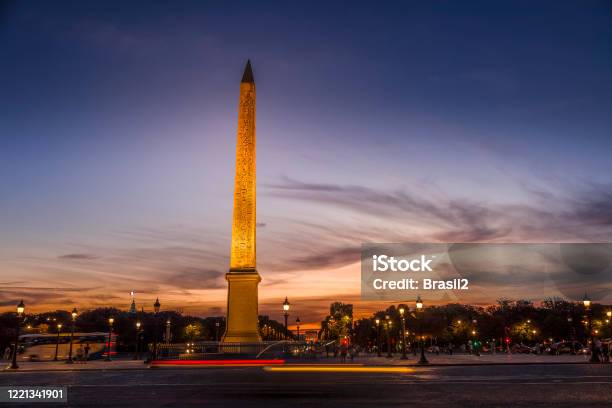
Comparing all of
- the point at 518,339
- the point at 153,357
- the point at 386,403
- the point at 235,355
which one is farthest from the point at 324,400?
the point at 518,339

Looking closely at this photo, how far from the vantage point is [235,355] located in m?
34.0

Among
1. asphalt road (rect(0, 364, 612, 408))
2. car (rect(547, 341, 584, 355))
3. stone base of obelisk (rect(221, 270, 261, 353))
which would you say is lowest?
car (rect(547, 341, 584, 355))

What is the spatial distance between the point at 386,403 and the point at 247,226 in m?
25.1

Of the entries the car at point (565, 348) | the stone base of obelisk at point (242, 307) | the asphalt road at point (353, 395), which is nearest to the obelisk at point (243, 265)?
the stone base of obelisk at point (242, 307)

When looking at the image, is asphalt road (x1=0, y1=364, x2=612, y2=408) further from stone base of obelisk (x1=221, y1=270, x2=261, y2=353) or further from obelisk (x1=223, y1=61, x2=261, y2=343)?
obelisk (x1=223, y1=61, x2=261, y2=343)

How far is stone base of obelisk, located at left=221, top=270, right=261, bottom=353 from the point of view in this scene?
3512cm

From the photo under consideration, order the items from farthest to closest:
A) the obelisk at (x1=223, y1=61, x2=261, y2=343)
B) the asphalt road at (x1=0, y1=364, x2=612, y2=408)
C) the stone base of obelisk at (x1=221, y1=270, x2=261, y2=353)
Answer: the obelisk at (x1=223, y1=61, x2=261, y2=343) < the stone base of obelisk at (x1=221, y1=270, x2=261, y2=353) < the asphalt road at (x1=0, y1=364, x2=612, y2=408)

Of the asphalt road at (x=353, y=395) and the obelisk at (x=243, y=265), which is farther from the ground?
the obelisk at (x=243, y=265)

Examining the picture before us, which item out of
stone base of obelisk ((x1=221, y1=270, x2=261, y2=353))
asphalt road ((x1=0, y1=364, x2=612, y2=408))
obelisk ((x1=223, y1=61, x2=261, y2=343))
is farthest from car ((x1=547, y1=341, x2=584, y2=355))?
asphalt road ((x1=0, y1=364, x2=612, y2=408))

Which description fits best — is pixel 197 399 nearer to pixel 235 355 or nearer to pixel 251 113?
pixel 235 355

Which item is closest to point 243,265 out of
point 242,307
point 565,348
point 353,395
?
point 242,307

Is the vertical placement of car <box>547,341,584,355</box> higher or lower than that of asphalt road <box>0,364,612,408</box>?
lower

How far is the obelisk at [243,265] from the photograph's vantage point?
3531 centimetres

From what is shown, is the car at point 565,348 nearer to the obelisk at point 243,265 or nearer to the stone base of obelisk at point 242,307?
the stone base of obelisk at point 242,307
